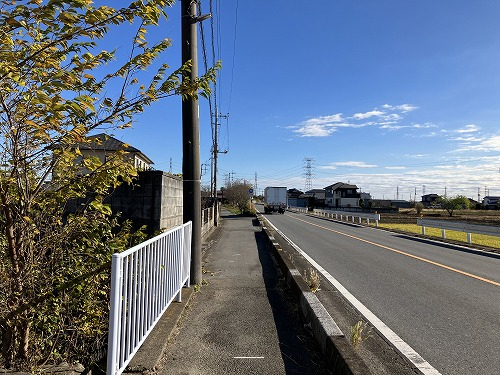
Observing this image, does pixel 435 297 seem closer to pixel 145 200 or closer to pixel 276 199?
pixel 145 200

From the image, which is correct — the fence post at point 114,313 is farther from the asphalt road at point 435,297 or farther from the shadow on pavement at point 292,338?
the asphalt road at point 435,297

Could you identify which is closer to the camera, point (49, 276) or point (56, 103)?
point (56, 103)

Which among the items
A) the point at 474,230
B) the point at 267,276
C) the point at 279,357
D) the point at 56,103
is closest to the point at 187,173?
the point at 267,276

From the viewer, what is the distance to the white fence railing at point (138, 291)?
2.62 meters

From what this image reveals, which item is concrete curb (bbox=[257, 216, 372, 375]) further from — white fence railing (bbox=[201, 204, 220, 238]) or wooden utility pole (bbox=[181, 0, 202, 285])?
white fence railing (bbox=[201, 204, 220, 238])

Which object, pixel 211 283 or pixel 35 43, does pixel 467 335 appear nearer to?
pixel 211 283

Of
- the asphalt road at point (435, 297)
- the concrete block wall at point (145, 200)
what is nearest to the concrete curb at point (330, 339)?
the asphalt road at point (435, 297)

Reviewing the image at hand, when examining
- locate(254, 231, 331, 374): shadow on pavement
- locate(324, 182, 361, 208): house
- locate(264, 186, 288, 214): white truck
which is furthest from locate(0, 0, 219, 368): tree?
locate(324, 182, 361, 208): house

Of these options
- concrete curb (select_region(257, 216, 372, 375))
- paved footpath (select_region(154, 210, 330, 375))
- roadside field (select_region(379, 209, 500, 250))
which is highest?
concrete curb (select_region(257, 216, 372, 375))

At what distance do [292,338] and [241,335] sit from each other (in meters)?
0.60

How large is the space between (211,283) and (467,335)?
4244 millimetres

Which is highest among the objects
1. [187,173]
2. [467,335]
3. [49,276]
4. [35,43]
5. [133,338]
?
[35,43]

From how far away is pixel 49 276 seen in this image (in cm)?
346

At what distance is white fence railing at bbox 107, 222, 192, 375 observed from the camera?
2.62 m
